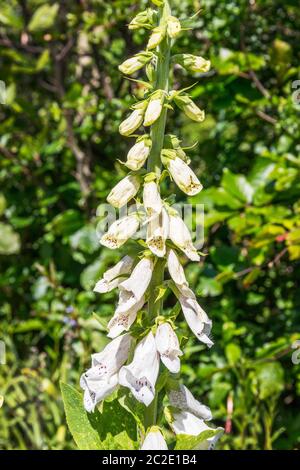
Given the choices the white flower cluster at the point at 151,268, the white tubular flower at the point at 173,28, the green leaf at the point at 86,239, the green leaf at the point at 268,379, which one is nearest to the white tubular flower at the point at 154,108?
the white flower cluster at the point at 151,268

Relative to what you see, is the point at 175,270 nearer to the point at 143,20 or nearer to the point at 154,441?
the point at 154,441

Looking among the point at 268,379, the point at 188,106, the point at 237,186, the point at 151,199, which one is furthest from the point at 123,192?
the point at 268,379

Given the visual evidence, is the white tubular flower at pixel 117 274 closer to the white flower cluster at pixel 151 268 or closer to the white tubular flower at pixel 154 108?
the white flower cluster at pixel 151 268

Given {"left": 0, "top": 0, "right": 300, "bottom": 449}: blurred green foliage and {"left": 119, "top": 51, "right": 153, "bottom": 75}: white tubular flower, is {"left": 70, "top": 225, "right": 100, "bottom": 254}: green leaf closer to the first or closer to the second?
{"left": 0, "top": 0, "right": 300, "bottom": 449}: blurred green foliage

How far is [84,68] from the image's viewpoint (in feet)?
10.2

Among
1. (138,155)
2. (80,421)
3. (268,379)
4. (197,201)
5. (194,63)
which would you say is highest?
(194,63)

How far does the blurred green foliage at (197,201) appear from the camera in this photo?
85.3 inches

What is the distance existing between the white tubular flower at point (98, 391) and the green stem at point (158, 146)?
0.08 metres

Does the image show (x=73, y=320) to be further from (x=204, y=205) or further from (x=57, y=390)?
(x=204, y=205)

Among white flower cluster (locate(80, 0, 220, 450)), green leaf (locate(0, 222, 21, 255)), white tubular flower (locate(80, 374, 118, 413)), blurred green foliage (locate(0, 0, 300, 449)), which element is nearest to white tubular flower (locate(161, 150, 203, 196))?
white flower cluster (locate(80, 0, 220, 450))

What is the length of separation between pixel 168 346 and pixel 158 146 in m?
0.36

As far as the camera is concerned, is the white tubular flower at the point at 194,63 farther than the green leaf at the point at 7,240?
No

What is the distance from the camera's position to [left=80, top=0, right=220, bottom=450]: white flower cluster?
1.20 metres

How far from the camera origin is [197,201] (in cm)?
221
